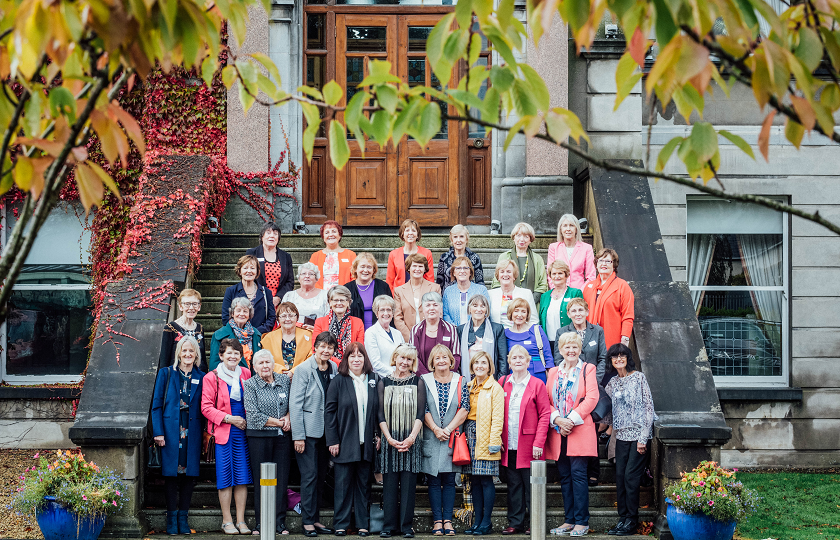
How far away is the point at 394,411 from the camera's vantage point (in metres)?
8.33

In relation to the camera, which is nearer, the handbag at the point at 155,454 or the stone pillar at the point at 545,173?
the handbag at the point at 155,454

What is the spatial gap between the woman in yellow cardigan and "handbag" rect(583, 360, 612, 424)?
889 mm

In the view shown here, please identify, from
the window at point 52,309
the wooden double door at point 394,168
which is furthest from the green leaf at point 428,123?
the window at point 52,309

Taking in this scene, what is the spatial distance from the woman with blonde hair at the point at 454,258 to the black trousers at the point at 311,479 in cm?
230

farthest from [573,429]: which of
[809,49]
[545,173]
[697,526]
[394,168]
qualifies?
[394,168]

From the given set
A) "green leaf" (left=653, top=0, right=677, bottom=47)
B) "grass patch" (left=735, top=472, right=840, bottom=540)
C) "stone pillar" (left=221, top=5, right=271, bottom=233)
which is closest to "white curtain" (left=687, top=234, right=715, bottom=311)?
"grass patch" (left=735, top=472, right=840, bottom=540)

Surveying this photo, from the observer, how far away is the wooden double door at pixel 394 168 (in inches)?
533

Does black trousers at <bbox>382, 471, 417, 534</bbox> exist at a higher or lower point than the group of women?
lower

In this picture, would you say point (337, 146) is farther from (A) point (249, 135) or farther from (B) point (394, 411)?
(A) point (249, 135)

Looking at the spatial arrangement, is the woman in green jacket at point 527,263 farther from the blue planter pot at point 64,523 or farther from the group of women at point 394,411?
the blue planter pot at point 64,523

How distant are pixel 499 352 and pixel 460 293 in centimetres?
84

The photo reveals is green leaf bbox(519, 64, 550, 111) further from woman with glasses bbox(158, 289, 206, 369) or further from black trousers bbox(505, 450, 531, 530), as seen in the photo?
woman with glasses bbox(158, 289, 206, 369)

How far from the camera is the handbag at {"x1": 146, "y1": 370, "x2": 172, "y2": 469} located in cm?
835

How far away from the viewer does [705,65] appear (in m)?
2.59
